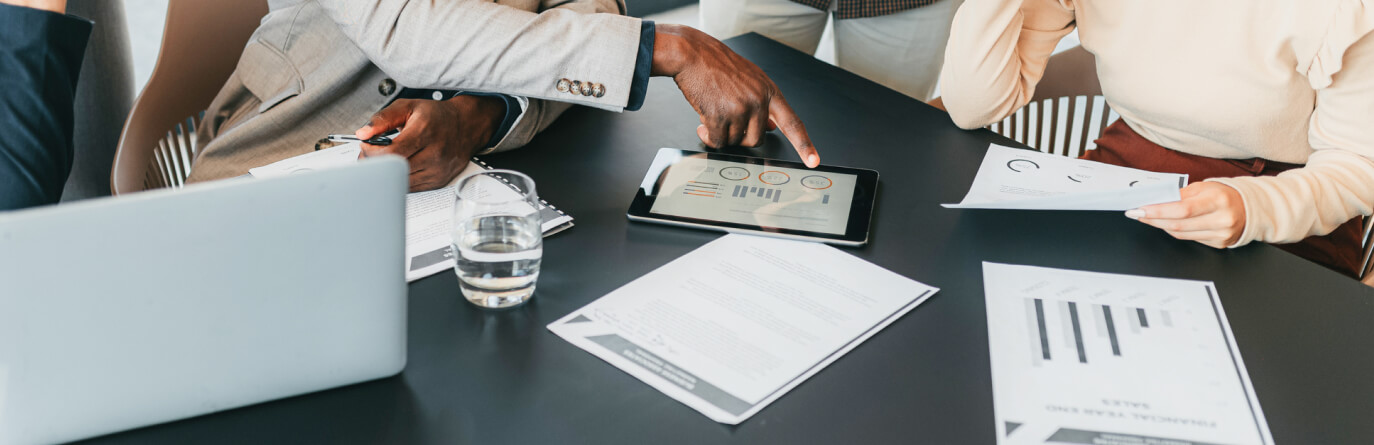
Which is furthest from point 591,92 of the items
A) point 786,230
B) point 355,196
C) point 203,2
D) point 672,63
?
point 203,2

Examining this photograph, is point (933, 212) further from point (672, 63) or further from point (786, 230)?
point (672, 63)

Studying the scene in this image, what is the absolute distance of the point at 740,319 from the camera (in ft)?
2.51

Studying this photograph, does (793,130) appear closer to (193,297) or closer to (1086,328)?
(1086,328)

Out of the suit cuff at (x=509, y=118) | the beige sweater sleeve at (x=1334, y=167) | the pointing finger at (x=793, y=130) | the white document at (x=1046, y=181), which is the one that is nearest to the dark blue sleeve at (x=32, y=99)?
the suit cuff at (x=509, y=118)

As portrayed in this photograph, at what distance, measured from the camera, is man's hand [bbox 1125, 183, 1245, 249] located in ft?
2.93

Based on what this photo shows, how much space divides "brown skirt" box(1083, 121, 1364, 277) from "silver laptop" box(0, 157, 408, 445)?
1.05 metres

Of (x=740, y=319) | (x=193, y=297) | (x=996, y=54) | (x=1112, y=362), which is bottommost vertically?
(x=1112, y=362)

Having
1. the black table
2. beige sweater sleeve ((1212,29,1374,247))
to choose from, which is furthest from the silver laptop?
beige sweater sleeve ((1212,29,1374,247))

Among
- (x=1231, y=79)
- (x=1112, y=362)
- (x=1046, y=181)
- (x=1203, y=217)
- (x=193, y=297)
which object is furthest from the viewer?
(x=1231, y=79)

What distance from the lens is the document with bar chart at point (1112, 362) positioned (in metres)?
0.65

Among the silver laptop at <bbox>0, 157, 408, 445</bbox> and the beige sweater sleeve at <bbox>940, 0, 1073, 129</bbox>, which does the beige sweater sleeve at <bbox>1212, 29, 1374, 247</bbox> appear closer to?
the beige sweater sleeve at <bbox>940, 0, 1073, 129</bbox>

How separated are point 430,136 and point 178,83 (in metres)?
0.59

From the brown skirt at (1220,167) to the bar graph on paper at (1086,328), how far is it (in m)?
0.43

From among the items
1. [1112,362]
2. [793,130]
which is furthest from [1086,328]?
[793,130]
